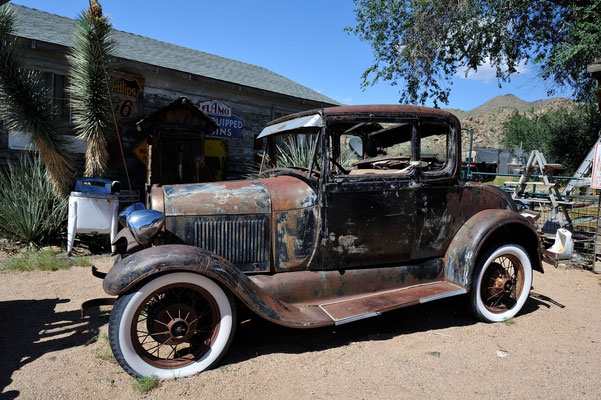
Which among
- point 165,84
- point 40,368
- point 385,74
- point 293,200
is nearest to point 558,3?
point 385,74

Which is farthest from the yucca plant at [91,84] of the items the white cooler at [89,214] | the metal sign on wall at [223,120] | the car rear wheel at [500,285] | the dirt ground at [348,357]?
the car rear wheel at [500,285]

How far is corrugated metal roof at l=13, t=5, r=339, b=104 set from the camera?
690cm

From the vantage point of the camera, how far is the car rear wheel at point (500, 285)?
11.7ft

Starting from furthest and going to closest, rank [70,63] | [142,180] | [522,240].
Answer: [142,180] < [70,63] < [522,240]

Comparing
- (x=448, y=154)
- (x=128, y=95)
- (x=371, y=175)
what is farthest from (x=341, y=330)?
(x=128, y=95)

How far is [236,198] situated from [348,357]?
5.08ft

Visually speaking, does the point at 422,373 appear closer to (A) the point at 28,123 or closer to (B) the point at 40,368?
(B) the point at 40,368

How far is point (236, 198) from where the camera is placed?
10.1ft

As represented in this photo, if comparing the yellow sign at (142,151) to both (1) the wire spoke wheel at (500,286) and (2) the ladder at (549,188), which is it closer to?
(1) the wire spoke wheel at (500,286)

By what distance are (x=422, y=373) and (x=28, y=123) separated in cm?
626

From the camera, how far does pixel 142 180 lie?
7637 mm

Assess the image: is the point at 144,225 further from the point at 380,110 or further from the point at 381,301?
the point at 380,110

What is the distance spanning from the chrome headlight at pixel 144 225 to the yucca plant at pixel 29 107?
13.9ft

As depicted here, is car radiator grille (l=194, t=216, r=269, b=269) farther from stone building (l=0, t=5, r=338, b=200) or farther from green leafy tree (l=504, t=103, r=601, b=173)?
green leafy tree (l=504, t=103, r=601, b=173)
